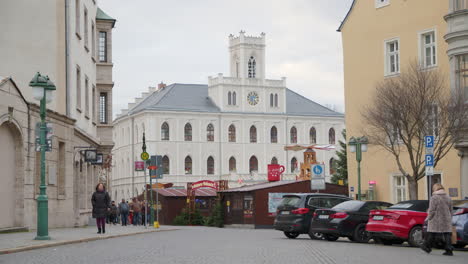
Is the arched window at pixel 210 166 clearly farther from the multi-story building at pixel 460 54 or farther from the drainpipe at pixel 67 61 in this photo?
the multi-story building at pixel 460 54

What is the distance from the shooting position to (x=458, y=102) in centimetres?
3412

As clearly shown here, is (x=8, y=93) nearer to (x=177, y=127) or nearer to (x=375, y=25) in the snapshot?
(x=375, y=25)

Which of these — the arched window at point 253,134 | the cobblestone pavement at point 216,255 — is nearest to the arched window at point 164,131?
the arched window at point 253,134

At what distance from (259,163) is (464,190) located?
3451 inches

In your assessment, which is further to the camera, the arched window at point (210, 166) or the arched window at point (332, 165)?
the arched window at point (332, 165)

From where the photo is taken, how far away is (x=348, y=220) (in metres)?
28.1

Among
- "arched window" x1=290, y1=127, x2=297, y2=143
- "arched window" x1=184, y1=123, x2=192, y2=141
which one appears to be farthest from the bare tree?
"arched window" x1=290, y1=127, x2=297, y2=143

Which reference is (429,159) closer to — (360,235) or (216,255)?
(360,235)

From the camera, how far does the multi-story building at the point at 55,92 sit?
2912 centimetres

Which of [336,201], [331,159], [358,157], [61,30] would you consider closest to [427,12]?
[358,157]

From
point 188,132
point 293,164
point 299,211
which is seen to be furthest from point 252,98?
point 299,211

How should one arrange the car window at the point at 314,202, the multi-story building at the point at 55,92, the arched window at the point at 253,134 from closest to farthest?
the multi-story building at the point at 55,92 → the car window at the point at 314,202 → the arched window at the point at 253,134

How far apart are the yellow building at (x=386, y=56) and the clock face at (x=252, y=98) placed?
72.3 m

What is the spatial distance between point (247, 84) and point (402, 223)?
10048 centimetres
